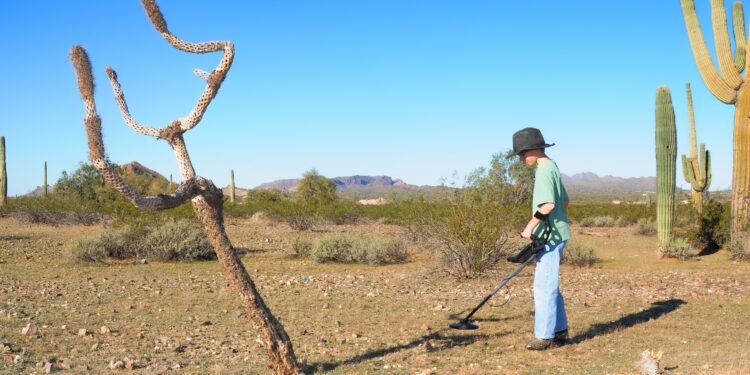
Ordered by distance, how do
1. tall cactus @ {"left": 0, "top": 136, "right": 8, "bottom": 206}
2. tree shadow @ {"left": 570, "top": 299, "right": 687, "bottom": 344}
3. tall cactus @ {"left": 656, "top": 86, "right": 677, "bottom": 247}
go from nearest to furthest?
tree shadow @ {"left": 570, "top": 299, "right": 687, "bottom": 344}
tall cactus @ {"left": 656, "top": 86, "right": 677, "bottom": 247}
tall cactus @ {"left": 0, "top": 136, "right": 8, "bottom": 206}

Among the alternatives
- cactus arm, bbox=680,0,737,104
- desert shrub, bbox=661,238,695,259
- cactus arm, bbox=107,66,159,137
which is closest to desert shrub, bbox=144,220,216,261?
cactus arm, bbox=107,66,159,137

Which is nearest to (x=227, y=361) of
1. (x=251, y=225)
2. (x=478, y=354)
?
(x=478, y=354)

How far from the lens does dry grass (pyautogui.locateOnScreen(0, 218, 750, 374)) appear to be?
5.93 metres

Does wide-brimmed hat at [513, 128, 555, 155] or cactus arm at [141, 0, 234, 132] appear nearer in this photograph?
cactus arm at [141, 0, 234, 132]

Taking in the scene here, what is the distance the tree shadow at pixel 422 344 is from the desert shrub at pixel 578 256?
7.81m

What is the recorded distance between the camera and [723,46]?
52.7ft

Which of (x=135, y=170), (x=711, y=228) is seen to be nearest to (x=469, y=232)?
(x=711, y=228)

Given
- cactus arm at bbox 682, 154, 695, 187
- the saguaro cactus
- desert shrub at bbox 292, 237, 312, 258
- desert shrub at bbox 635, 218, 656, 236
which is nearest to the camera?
the saguaro cactus

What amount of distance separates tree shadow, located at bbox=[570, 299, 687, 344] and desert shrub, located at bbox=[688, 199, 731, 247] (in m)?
10.2

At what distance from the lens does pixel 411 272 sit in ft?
42.2

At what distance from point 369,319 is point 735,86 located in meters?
12.7

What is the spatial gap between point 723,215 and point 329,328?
15.4m

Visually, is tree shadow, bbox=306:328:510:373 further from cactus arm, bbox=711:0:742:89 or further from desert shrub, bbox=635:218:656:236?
desert shrub, bbox=635:218:656:236

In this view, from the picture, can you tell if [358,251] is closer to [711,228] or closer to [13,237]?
[711,228]
